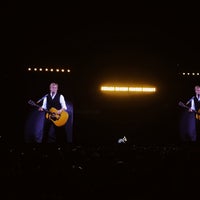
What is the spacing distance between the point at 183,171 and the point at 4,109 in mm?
5557

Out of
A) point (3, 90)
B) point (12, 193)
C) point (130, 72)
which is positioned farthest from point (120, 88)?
point (12, 193)

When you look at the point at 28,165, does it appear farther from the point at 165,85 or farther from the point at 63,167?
the point at 165,85

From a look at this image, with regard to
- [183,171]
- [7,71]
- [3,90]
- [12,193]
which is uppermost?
[7,71]

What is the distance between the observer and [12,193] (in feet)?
15.9

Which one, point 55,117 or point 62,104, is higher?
point 62,104

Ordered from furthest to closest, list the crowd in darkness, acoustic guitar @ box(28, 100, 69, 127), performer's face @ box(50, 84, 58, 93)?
performer's face @ box(50, 84, 58, 93), acoustic guitar @ box(28, 100, 69, 127), the crowd in darkness

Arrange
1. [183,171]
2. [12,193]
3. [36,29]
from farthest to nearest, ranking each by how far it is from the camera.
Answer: [36,29] → [183,171] → [12,193]

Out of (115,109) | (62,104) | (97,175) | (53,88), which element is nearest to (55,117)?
(62,104)

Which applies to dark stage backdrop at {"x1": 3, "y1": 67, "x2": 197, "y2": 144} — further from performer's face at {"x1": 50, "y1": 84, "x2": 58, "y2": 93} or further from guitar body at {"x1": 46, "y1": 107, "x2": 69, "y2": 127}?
guitar body at {"x1": 46, "y1": 107, "x2": 69, "y2": 127}

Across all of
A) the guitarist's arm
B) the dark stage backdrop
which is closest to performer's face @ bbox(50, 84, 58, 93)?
the dark stage backdrop

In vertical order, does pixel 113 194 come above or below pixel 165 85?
below

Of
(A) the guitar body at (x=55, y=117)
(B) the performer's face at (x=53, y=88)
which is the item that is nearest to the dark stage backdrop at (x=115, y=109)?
(B) the performer's face at (x=53, y=88)

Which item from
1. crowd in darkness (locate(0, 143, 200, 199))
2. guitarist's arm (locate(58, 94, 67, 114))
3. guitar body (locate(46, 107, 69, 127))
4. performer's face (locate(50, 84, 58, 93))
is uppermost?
performer's face (locate(50, 84, 58, 93))

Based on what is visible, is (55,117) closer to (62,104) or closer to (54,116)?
(54,116)
